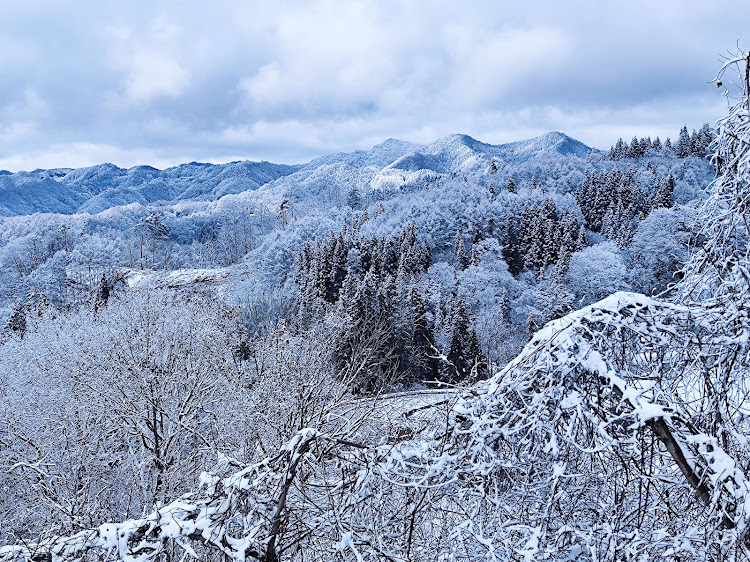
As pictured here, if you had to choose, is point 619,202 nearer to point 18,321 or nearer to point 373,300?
point 373,300

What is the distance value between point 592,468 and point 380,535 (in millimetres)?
1101

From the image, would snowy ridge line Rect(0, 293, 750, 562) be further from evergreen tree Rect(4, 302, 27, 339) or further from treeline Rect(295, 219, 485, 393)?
evergreen tree Rect(4, 302, 27, 339)

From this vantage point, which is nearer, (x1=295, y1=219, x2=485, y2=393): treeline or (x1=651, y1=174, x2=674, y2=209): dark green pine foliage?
(x1=295, y1=219, x2=485, y2=393): treeline

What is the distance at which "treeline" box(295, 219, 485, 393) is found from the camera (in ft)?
72.6

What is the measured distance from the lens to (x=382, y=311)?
1051 inches

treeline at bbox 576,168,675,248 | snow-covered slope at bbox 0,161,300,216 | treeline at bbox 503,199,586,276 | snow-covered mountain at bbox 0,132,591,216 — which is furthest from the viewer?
snow-covered mountain at bbox 0,132,591,216

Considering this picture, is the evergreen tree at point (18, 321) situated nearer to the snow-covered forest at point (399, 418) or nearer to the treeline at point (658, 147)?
the snow-covered forest at point (399, 418)

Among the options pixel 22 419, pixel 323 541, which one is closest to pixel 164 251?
pixel 22 419

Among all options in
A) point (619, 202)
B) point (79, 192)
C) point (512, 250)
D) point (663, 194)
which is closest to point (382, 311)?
point (512, 250)

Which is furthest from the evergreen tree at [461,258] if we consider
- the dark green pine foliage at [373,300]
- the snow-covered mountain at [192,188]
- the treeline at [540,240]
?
the snow-covered mountain at [192,188]

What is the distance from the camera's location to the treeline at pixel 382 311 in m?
22.1

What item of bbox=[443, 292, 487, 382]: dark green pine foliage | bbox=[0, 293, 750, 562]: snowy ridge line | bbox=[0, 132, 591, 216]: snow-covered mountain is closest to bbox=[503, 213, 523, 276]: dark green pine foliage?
bbox=[443, 292, 487, 382]: dark green pine foliage

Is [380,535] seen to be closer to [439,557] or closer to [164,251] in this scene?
[439,557]

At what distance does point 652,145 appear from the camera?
85750 mm
